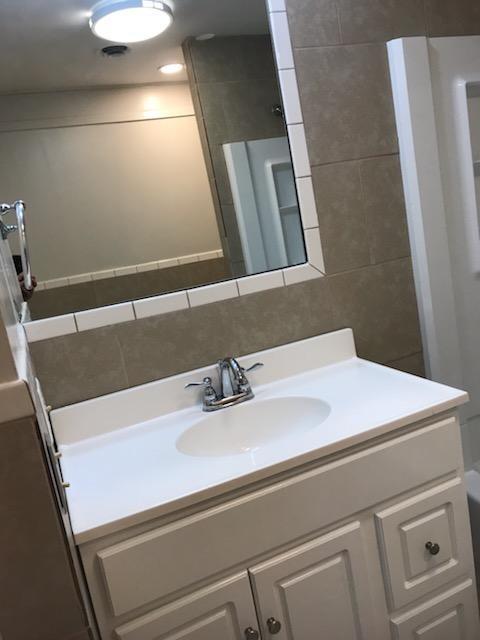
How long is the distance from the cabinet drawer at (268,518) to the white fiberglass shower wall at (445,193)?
1.82 feet

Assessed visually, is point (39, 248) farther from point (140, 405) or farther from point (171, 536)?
point (171, 536)

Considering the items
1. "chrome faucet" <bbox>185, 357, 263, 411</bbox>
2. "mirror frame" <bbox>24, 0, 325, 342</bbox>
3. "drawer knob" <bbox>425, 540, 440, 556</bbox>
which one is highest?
"mirror frame" <bbox>24, 0, 325, 342</bbox>

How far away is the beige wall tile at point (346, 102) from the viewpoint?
4.73ft

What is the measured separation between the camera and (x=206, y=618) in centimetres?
95

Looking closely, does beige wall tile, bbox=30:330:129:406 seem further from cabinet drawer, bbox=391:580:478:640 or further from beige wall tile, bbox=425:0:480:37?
beige wall tile, bbox=425:0:480:37

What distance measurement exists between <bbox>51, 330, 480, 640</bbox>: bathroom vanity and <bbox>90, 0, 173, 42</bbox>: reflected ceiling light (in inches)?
34.9

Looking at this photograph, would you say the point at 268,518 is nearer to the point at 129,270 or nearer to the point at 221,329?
the point at 221,329

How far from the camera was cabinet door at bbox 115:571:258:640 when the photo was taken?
92cm

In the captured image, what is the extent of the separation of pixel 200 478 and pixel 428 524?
55 cm

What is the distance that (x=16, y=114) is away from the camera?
1213mm

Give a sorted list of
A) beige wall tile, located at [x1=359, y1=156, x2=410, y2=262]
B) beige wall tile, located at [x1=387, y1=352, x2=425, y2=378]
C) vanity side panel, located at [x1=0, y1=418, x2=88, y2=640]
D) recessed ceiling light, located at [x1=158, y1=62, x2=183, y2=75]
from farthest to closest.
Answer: beige wall tile, located at [x1=387, y1=352, x2=425, y2=378]
beige wall tile, located at [x1=359, y1=156, x2=410, y2=262]
recessed ceiling light, located at [x1=158, y1=62, x2=183, y2=75]
vanity side panel, located at [x1=0, y1=418, x2=88, y2=640]

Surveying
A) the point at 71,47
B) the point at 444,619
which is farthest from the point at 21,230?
the point at 444,619

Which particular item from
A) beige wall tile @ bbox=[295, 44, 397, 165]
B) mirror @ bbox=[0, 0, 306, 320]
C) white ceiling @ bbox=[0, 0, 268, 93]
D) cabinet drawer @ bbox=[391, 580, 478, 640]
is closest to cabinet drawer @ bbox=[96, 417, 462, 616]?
cabinet drawer @ bbox=[391, 580, 478, 640]

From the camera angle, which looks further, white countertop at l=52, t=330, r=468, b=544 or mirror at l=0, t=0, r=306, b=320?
mirror at l=0, t=0, r=306, b=320
